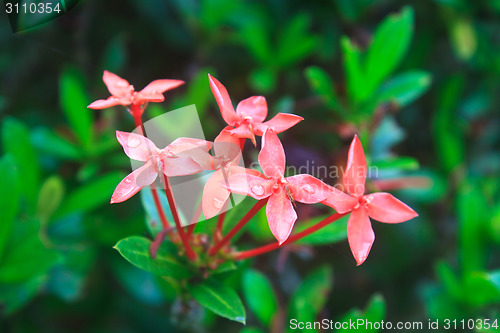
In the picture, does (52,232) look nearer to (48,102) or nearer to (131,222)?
(131,222)

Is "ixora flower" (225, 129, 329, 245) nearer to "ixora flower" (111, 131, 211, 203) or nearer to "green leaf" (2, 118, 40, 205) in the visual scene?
"ixora flower" (111, 131, 211, 203)

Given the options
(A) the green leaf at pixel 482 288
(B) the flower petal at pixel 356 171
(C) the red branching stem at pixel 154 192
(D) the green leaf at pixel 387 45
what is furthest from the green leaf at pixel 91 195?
(A) the green leaf at pixel 482 288

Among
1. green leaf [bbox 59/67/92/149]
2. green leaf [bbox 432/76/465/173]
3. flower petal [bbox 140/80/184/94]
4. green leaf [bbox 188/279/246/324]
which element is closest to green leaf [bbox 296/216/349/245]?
green leaf [bbox 188/279/246/324]

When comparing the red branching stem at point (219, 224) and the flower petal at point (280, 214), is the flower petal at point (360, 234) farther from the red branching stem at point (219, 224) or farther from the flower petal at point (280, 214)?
the red branching stem at point (219, 224)

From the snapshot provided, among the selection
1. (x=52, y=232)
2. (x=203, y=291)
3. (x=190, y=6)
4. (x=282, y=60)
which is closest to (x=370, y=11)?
(x=282, y=60)

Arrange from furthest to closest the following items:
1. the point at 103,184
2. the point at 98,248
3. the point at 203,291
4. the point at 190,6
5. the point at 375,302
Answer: the point at 190,6 → the point at 98,248 → the point at 103,184 → the point at 375,302 → the point at 203,291

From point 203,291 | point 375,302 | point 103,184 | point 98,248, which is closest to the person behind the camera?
point 203,291
